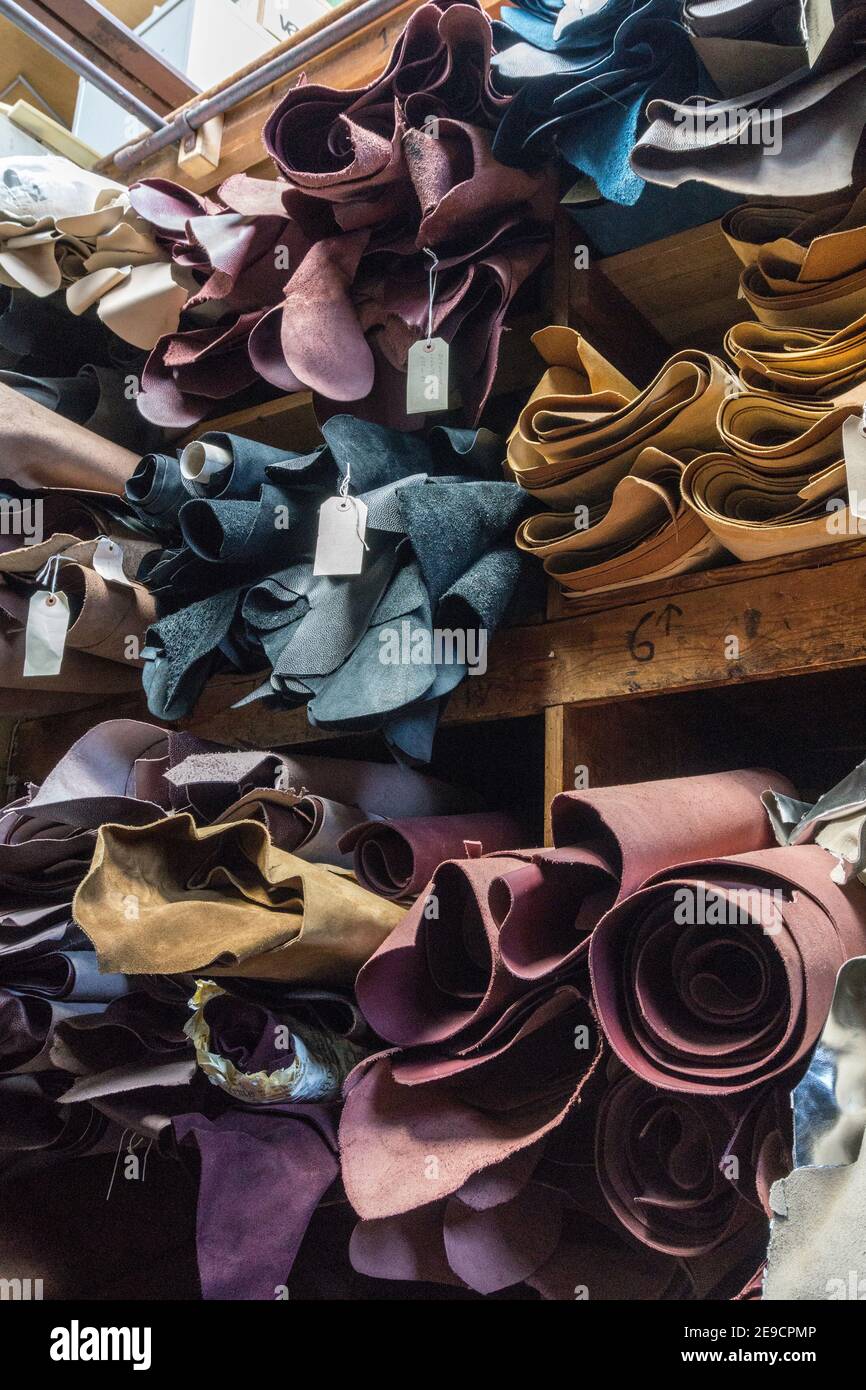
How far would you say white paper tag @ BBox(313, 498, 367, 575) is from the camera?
1.03 metres

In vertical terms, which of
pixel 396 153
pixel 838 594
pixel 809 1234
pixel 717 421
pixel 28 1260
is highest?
pixel 396 153

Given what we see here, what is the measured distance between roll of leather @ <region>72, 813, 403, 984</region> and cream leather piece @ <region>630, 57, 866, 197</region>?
0.62m

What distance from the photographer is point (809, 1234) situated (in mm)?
585

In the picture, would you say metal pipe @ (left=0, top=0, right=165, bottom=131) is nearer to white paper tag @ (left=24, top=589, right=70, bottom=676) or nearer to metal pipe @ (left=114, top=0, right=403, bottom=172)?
metal pipe @ (left=114, top=0, right=403, bottom=172)

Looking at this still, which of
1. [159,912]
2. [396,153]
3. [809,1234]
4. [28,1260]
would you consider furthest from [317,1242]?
[396,153]

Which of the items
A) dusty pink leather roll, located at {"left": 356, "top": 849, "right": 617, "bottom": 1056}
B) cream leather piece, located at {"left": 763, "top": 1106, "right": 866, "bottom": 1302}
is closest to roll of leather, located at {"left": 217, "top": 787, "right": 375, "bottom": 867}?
dusty pink leather roll, located at {"left": 356, "top": 849, "right": 617, "bottom": 1056}

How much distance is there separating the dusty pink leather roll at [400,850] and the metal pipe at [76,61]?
97 cm

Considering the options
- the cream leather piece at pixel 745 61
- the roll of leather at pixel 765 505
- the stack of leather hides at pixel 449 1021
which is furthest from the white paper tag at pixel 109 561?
the cream leather piece at pixel 745 61

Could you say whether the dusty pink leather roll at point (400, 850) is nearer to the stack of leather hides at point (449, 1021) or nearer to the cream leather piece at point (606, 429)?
the stack of leather hides at point (449, 1021)

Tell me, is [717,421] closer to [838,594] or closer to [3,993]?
[838,594]

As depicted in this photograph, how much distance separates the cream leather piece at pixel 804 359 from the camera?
2.87 ft

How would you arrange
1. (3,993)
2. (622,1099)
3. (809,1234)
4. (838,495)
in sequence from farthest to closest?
(3,993) < (838,495) < (622,1099) < (809,1234)

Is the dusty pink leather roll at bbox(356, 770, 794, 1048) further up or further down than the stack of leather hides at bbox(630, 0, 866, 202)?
further down
